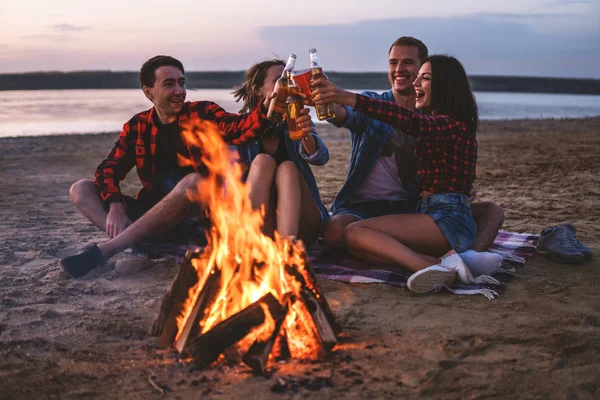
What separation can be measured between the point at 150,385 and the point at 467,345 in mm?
1591

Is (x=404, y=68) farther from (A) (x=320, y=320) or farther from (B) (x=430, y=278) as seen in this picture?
(A) (x=320, y=320)

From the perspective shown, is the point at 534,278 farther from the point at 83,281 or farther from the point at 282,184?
the point at 83,281

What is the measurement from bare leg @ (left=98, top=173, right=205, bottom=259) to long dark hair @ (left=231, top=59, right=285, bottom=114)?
77cm

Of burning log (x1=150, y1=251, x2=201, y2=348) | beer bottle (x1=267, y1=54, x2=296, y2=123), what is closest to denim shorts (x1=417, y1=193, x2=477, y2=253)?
beer bottle (x1=267, y1=54, x2=296, y2=123)

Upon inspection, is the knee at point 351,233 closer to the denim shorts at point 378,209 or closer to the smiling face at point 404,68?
the denim shorts at point 378,209

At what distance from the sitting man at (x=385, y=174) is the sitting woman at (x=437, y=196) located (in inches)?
15.5

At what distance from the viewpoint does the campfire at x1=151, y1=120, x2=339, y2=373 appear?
2.99 meters

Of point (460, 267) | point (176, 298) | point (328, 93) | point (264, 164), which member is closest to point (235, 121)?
point (264, 164)

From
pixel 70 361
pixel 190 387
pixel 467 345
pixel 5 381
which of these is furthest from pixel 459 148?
pixel 5 381

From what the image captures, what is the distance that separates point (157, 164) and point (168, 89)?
62cm

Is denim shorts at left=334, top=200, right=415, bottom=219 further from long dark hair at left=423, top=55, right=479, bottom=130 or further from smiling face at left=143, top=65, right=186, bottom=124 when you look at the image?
smiling face at left=143, top=65, right=186, bottom=124

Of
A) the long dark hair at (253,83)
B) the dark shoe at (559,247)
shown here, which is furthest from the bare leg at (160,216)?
the dark shoe at (559,247)

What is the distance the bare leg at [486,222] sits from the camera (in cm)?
477

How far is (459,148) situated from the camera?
13.8ft
